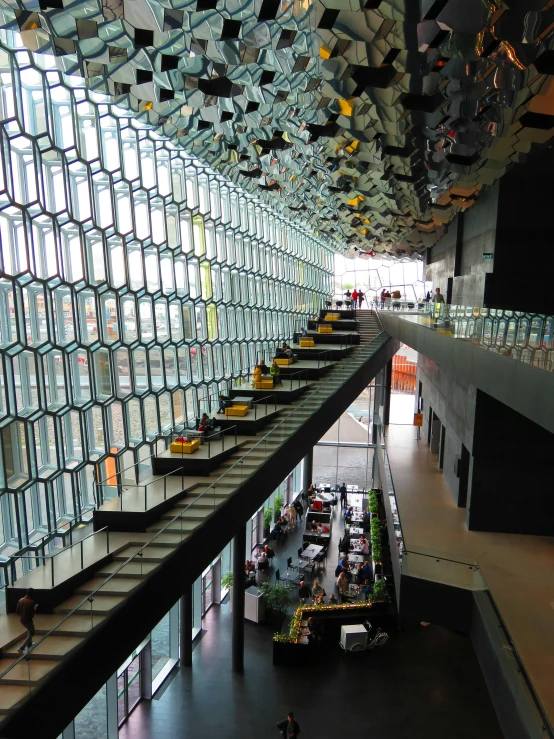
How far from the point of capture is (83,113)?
1045 centimetres

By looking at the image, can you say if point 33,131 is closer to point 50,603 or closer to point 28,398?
point 28,398

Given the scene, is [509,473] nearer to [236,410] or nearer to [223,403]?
[236,410]

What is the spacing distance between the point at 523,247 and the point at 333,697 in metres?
12.1

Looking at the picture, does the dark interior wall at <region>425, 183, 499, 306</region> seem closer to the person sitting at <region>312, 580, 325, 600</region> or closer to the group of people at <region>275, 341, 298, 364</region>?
the group of people at <region>275, 341, 298, 364</region>

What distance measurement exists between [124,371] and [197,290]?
426 centimetres

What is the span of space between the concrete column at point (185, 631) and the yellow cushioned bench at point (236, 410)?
4.18 metres

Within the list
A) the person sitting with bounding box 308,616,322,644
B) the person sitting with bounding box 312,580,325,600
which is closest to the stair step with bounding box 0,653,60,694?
the person sitting with bounding box 308,616,322,644

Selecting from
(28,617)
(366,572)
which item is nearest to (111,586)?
(28,617)

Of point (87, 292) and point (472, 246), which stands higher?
point (472, 246)

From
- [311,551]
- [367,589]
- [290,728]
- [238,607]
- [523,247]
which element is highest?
[523,247]

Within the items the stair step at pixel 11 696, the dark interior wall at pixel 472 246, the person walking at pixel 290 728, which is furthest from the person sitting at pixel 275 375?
the stair step at pixel 11 696

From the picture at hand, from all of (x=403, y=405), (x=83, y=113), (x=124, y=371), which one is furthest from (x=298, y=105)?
(x=403, y=405)

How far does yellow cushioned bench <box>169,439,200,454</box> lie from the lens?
11070 millimetres

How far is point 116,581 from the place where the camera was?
22.1 ft
